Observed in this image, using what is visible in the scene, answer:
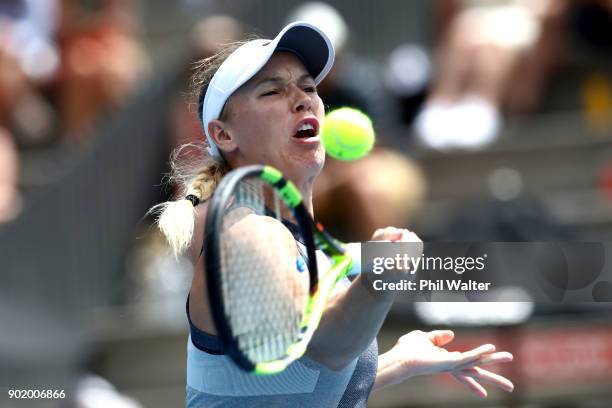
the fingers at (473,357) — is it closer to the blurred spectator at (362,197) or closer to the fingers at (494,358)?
the fingers at (494,358)

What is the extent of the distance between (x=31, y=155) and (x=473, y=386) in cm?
520

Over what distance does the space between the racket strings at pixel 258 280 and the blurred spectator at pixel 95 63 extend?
4834 mm

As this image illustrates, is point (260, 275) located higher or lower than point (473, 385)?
higher

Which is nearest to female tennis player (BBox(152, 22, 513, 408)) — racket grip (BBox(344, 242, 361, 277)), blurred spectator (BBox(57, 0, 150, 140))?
racket grip (BBox(344, 242, 361, 277))

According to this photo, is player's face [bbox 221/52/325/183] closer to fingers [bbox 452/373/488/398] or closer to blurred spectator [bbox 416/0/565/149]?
fingers [bbox 452/373/488/398]

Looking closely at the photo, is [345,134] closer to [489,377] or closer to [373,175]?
[489,377]

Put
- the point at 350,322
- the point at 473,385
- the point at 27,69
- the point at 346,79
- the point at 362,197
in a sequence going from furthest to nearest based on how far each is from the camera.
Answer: the point at 27,69 < the point at 346,79 < the point at 362,197 < the point at 473,385 < the point at 350,322

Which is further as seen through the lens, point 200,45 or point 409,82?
point 409,82

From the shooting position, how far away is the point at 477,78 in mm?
6328

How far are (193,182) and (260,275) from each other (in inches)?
16.0

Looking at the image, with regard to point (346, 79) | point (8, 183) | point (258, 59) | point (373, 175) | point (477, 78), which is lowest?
point (258, 59)

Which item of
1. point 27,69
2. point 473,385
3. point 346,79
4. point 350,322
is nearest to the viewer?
point 350,322

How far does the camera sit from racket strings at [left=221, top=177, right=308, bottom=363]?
6.98ft

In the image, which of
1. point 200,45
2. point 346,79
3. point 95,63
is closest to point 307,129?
point 346,79
